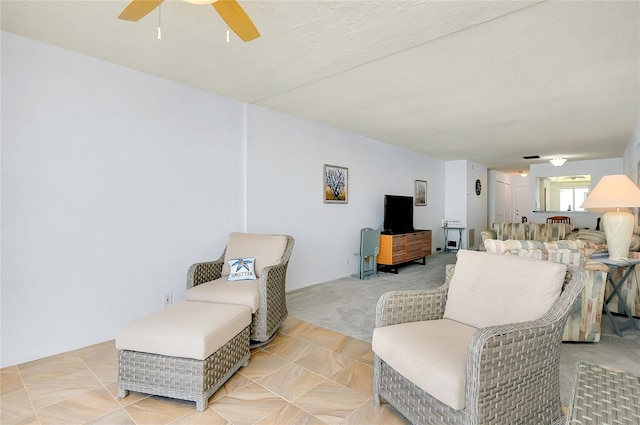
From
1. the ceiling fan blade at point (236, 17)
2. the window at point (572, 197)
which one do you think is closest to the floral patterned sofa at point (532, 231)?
the window at point (572, 197)

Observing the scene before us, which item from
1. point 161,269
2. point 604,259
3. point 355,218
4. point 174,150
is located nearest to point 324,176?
point 355,218

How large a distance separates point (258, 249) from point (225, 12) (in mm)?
1991

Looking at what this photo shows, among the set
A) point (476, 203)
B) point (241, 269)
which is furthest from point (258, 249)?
point (476, 203)

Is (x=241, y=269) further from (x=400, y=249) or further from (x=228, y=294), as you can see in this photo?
(x=400, y=249)

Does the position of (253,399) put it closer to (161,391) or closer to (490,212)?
(161,391)

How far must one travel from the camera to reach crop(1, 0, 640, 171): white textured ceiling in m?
2.02

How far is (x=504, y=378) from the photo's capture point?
1347mm

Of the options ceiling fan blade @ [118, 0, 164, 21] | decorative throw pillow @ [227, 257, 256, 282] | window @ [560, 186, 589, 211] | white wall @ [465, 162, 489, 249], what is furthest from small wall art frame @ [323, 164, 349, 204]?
window @ [560, 186, 589, 211]

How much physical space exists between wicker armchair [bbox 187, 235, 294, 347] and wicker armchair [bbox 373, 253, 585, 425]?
1088 millimetres

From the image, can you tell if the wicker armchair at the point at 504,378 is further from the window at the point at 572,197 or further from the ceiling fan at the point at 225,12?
the window at the point at 572,197

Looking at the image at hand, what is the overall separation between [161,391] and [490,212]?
408 inches

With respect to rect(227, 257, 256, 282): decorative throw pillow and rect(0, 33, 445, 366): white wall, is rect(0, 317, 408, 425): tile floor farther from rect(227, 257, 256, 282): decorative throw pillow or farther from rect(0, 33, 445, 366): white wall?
rect(227, 257, 256, 282): decorative throw pillow

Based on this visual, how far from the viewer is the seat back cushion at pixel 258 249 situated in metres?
3.02

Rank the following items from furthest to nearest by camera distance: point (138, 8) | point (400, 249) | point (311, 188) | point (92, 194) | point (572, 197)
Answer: point (572, 197) → point (400, 249) → point (311, 188) → point (92, 194) → point (138, 8)
